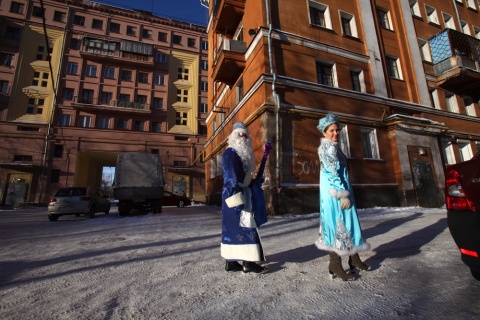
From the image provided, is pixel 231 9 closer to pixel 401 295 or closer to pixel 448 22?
pixel 401 295

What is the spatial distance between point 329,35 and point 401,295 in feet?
A: 42.0

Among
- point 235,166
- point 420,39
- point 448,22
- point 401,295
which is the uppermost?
point 448,22

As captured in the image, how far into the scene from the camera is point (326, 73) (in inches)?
457

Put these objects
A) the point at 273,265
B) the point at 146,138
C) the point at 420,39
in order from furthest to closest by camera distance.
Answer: the point at 146,138 < the point at 420,39 < the point at 273,265

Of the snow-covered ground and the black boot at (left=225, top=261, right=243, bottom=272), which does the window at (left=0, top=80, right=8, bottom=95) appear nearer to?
the snow-covered ground

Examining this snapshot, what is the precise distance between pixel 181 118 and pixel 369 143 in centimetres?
2233

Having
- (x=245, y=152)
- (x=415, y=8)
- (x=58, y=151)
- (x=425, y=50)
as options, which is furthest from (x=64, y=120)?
(x=415, y=8)

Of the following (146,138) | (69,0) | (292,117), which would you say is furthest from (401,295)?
(69,0)

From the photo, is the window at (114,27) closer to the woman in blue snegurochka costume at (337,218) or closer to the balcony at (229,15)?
the balcony at (229,15)

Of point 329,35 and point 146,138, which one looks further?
point 146,138

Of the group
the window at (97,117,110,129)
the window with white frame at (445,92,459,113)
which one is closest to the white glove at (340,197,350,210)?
the window with white frame at (445,92,459,113)

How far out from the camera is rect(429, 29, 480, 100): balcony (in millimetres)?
13924

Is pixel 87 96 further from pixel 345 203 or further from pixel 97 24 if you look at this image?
pixel 345 203

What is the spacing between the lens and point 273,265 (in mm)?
2994
